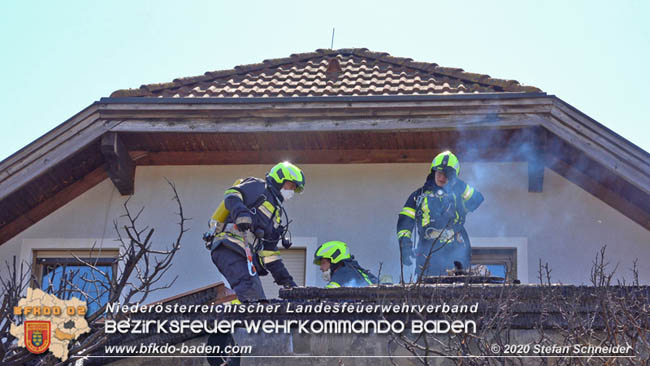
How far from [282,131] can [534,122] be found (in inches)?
110

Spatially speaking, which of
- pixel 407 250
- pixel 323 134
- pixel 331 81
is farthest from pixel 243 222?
pixel 331 81

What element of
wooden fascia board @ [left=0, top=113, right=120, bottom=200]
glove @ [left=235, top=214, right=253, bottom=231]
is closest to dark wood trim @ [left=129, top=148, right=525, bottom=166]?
wooden fascia board @ [left=0, top=113, right=120, bottom=200]

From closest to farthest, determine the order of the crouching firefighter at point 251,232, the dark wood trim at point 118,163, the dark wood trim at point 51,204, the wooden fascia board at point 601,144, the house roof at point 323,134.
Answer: the crouching firefighter at point 251,232
the wooden fascia board at point 601,144
the house roof at point 323,134
the dark wood trim at point 118,163
the dark wood trim at point 51,204

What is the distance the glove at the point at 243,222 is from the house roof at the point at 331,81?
3541 mm

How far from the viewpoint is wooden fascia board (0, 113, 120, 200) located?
38.5 feet

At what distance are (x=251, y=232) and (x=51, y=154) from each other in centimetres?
320

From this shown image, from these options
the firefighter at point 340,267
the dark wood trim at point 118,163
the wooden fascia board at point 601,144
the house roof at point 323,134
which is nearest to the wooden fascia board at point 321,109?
the house roof at point 323,134

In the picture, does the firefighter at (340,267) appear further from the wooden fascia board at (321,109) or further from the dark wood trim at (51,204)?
the dark wood trim at (51,204)

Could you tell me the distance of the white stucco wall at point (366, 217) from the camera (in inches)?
481

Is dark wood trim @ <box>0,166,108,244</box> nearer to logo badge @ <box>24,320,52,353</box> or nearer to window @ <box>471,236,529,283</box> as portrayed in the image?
window @ <box>471,236,529,283</box>

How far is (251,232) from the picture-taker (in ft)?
32.2

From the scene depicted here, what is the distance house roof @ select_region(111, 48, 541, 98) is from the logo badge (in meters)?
5.21

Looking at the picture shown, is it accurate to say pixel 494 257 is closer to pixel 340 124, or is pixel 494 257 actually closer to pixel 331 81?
pixel 340 124

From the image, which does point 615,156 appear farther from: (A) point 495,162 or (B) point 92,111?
(B) point 92,111
